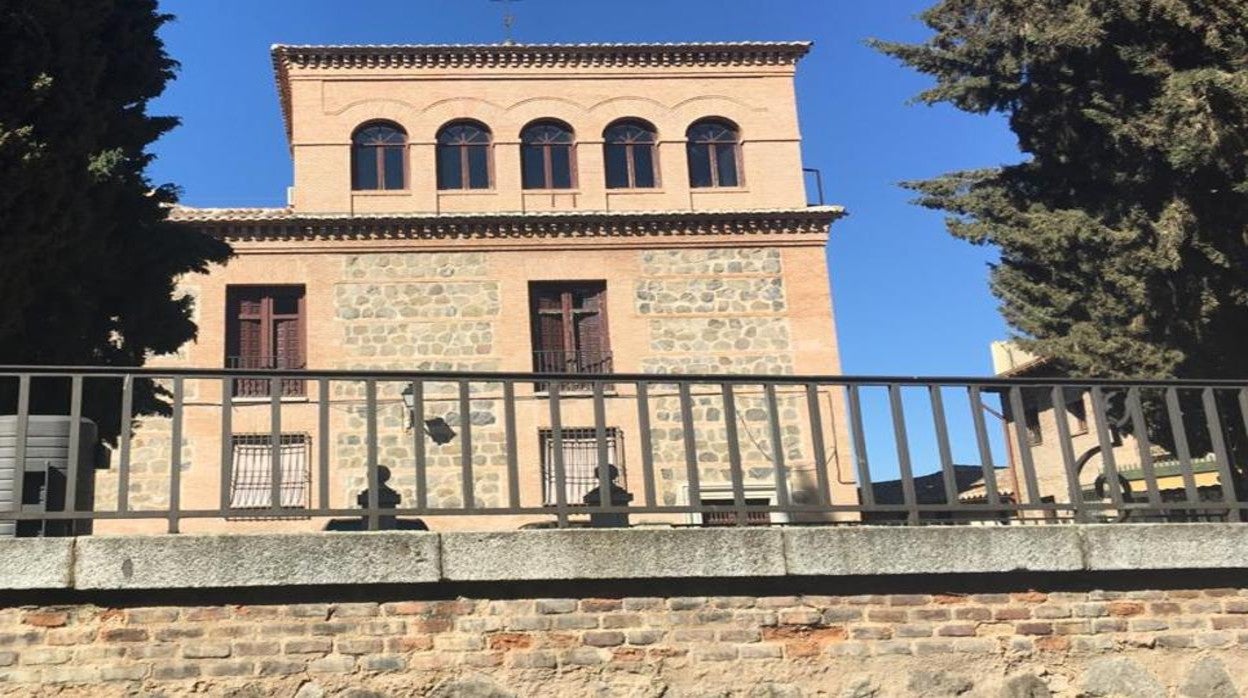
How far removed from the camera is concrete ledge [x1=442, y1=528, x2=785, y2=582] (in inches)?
180

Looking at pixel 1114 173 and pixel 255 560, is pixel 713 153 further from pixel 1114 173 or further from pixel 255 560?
pixel 255 560

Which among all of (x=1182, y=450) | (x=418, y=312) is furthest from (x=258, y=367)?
(x=1182, y=450)

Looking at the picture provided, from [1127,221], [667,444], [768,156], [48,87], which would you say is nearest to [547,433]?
[667,444]

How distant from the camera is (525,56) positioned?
2061cm

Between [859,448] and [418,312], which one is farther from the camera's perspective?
[418,312]

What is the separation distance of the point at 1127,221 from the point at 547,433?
362 inches

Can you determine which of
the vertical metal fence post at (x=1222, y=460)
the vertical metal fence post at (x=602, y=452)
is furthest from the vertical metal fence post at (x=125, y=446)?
the vertical metal fence post at (x=1222, y=460)

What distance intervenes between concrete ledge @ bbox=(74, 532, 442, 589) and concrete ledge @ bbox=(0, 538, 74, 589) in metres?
0.05

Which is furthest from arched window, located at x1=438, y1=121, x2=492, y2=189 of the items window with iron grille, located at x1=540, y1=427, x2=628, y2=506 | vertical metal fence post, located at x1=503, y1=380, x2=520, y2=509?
vertical metal fence post, located at x1=503, y1=380, x2=520, y2=509

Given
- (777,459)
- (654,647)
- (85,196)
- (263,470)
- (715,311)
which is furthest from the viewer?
(715,311)

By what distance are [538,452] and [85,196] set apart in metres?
9.59

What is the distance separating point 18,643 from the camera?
4281 mm

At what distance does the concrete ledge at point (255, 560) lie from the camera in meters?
4.30

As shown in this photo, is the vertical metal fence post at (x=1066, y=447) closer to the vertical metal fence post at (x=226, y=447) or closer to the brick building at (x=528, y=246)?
the vertical metal fence post at (x=226, y=447)
